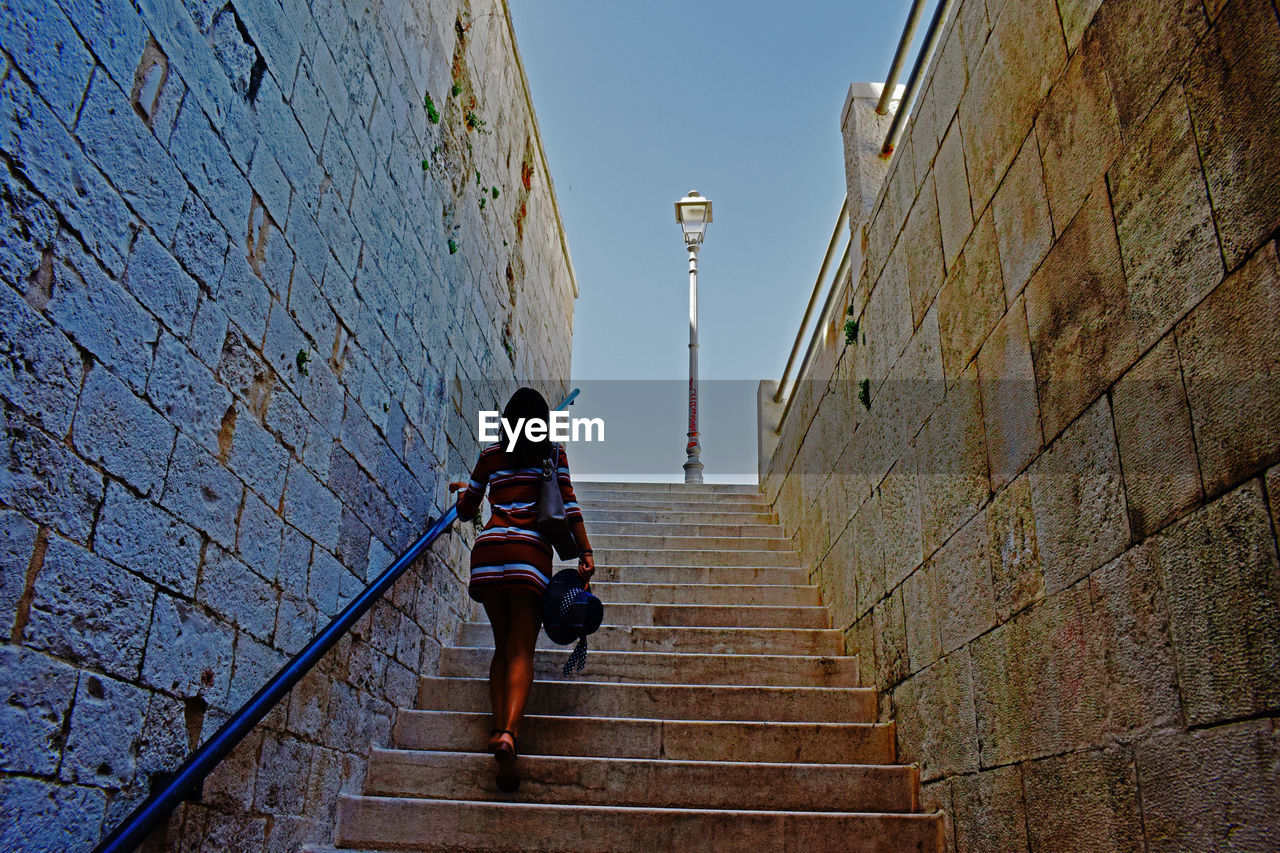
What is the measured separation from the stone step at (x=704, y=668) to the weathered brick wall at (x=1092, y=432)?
1.69ft

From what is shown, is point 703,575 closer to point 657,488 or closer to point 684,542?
point 684,542

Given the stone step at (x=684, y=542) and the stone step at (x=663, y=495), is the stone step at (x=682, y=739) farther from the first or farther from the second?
the stone step at (x=663, y=495)

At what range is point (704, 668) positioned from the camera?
14.6 feet

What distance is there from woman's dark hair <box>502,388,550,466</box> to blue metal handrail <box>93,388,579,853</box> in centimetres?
70

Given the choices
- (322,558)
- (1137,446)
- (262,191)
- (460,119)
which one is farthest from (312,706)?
(460,119)

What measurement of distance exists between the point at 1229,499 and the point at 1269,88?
0.75 m

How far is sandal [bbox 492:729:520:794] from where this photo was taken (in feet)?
11.0

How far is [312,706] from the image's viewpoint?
10.5ft

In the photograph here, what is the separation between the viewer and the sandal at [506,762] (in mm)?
3359

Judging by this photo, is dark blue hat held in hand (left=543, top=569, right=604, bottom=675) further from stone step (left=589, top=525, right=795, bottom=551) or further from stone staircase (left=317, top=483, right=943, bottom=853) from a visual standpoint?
stone step (left=589, top=525, right=795, bottom=551)

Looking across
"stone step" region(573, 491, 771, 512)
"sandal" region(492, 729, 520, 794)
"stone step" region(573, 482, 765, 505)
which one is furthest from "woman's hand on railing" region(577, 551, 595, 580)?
"stone step" region(573, 482, 765, 505)

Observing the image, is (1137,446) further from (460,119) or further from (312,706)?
(460,119)

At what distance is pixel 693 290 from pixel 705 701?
803 centimetres

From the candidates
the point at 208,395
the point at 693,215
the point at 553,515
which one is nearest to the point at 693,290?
the point at 693,215
